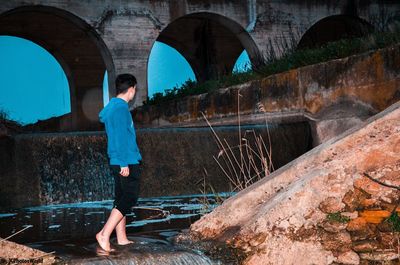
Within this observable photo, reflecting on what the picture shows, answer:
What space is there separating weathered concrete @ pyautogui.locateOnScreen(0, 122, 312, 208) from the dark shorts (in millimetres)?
2682

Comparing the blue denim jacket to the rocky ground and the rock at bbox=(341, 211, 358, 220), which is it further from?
the rock at bbox=(341, 211, 358, 220)

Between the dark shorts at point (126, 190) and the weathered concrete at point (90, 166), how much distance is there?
8.80ft

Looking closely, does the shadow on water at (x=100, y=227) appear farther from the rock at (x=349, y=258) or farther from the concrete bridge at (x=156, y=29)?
the concrete bridge at (x=156, y=29)

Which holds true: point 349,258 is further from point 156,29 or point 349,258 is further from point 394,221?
point 156,29

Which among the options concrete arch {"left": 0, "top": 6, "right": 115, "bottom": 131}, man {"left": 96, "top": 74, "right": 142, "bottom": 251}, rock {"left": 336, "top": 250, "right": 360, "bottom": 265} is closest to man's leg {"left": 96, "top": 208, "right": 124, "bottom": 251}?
man {"left": 96, "top": 74, "right": 142, "bottom": 251}

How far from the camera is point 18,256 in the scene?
139 inches

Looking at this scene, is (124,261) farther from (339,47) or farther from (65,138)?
(339,47)

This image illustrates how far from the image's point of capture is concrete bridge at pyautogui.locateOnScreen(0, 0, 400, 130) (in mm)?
15391

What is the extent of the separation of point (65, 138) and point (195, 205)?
2.26m

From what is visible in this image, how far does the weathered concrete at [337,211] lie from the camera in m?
3.68

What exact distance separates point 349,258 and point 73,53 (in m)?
18.8

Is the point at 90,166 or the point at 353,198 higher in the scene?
the point at 90,166

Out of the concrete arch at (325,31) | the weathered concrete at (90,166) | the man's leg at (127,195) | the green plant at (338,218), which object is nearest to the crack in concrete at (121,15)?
the concrete arch at (325,31)

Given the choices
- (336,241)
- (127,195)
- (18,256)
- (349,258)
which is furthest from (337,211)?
(18,256)
